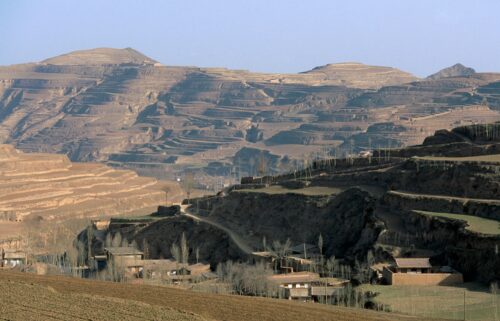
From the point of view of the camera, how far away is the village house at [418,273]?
61.2m

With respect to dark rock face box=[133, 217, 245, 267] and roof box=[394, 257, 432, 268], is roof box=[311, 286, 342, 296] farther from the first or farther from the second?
dark rock face box=[133, 217, 245, 267]

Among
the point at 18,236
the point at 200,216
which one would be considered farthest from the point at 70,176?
the point at 200,216

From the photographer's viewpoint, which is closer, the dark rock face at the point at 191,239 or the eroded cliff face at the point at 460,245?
the eroded cliff face at the point at 460,245

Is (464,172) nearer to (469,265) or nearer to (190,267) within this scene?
(469,265)

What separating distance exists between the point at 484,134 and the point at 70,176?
245ft

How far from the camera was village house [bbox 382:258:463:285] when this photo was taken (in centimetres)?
6122

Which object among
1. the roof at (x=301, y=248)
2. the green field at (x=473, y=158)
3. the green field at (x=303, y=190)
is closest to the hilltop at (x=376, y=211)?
the green field at (x=473, y=158)

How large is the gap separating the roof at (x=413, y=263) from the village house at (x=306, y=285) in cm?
326

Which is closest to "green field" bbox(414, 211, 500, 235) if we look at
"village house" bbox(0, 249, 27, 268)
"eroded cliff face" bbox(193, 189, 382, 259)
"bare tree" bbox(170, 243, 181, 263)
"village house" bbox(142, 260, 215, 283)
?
"eroded cliff face" bbox(193, 189, 382, 259)

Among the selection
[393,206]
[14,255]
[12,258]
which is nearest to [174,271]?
[393,206]

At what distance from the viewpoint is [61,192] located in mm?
138625

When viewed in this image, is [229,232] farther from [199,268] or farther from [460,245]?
[460,245]

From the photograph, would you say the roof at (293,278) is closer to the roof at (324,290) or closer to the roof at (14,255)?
the roof at (324,290)

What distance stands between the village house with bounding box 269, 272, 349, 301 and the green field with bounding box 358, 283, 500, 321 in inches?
85.2
